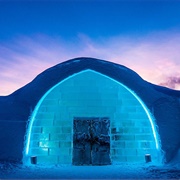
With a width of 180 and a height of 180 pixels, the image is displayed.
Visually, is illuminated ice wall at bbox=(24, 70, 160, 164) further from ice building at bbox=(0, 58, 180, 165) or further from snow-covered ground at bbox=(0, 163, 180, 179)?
snow-covered ground at bbox=(0, 163, 180, 179)

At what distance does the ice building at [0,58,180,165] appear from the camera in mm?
7172

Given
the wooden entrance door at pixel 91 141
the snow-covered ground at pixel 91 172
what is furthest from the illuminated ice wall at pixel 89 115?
the snow-covered ground at pixel 91 172

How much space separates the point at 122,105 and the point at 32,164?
3.97m

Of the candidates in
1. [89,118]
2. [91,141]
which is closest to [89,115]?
[89,118]

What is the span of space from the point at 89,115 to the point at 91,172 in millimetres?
2179

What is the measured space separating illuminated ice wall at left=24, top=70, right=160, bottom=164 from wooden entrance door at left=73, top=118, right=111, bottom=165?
0.64ft

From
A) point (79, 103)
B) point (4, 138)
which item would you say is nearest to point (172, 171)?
point (79, 103)

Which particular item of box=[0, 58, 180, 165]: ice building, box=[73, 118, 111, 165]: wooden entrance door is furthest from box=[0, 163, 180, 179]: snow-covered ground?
box=[0, 58, 180, 165]: ice building

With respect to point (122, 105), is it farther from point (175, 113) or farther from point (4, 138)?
point (4, 138)

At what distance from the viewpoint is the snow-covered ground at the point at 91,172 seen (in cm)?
543

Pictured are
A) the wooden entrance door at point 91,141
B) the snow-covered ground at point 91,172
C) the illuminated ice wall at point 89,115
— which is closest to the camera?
the snow-covered ground at point 91,172

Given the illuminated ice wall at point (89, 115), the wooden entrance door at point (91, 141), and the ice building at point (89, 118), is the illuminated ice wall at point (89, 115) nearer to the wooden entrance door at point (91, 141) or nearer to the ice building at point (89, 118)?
the ice building at point (89, 118)

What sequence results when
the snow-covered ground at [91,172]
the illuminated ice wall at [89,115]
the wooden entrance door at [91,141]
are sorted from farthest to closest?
the illuminated ice wall at [89,115] < the wooden entrance door at [91,141] < the snow-covered ground at [91,172]

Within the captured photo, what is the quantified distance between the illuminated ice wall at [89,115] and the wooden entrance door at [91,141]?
19 centimetres
